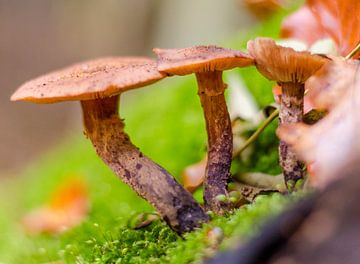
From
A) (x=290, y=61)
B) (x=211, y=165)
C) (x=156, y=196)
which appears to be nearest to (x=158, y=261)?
(x=156, y=196)

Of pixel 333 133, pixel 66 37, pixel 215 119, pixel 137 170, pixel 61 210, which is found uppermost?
pixel 66 37

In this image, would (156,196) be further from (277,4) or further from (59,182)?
(277,4)

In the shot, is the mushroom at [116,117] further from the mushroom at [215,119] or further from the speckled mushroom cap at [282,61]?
the speckled mushroom cap at [282,61]

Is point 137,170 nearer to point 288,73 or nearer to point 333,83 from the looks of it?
point 288,73

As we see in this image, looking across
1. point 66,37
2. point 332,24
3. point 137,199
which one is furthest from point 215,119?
point 66,37

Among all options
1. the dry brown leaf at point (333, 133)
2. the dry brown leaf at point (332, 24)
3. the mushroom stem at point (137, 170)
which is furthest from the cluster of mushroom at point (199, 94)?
the dry brown leaf at point (332, 24)

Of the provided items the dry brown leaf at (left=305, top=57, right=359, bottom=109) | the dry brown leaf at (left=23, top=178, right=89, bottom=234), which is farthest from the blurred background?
the dry brown leaf at (left=305, top=57, right=359, bottom=109)
